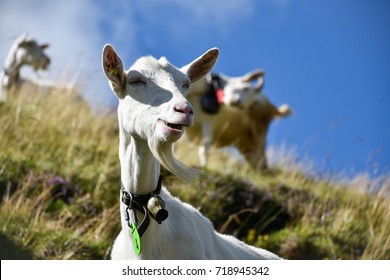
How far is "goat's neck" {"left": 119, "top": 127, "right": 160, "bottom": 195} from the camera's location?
3.82m

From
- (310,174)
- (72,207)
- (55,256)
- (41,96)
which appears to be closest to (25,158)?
(72,207)

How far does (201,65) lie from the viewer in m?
4.13

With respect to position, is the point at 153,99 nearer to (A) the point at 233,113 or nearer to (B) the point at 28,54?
(B) the point at 28,54

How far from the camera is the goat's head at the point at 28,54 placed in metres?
11.0

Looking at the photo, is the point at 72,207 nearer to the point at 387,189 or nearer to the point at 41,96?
the point at 41,96

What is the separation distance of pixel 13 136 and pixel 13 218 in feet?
5.72

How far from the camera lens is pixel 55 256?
548cm

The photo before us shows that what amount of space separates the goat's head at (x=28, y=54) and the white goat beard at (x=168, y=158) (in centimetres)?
764

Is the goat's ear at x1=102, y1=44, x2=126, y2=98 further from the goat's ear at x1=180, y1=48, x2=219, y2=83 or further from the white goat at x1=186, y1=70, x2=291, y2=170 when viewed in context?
the white goat at x1=186, y1=70, x2=291, y2=170

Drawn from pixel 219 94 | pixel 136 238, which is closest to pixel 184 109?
pixel 136 238

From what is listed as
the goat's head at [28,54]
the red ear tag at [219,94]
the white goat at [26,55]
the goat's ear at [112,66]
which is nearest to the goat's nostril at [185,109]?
the goat's ear at [112,66]

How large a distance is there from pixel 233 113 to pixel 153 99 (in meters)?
8.42

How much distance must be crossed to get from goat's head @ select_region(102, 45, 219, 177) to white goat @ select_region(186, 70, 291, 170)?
6.86 metres

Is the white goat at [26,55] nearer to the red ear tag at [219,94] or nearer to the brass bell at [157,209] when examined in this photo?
the red ear tag at [219,94]
